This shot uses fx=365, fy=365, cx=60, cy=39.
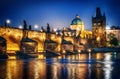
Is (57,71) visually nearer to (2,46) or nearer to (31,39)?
(2,46)

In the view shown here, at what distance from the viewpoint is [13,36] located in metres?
93.9

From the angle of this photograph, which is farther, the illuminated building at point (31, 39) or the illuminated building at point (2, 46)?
the illuminated building at point (31, 39)

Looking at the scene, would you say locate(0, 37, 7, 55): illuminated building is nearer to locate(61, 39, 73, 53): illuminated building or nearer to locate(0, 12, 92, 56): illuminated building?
locate(0, 12, 92, 56): illuminated building

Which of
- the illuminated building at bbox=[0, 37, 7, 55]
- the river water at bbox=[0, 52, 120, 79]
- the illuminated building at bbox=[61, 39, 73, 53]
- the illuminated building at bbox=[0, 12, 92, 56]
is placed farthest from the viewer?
the illuminated building at bbox=[61, 39, 73, 53]

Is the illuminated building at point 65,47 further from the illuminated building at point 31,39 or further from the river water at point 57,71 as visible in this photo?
the river water at point 57,71

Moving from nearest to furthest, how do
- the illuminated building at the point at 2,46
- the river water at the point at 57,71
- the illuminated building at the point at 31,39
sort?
the river water at the point at 57,71
the illuminated building at the point at 2,46
the illuminated building at the point at 31,39

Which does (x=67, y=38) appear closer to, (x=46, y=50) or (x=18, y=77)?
(x=46, y=50)

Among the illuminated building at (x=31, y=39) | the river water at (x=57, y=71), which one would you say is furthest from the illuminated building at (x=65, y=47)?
the river water at (x=57, y=71)

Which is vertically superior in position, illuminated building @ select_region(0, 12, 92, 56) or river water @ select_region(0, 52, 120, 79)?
illuminated building @ select_region(0, 12, 92, 56)

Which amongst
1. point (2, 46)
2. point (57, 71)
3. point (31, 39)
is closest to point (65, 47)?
point (31, 39)

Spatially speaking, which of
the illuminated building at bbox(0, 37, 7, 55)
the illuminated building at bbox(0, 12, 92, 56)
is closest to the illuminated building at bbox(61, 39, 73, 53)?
the illuminated building at bbox(0, 12, 92, 56)

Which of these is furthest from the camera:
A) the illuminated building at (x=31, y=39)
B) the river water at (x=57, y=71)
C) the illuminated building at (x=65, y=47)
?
the illuminated building at (x=65, y=47)

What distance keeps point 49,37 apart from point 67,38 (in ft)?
85.4

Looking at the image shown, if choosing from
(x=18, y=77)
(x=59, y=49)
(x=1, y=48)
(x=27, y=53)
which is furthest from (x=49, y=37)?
(x=18, y=77)
